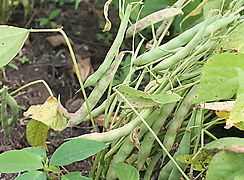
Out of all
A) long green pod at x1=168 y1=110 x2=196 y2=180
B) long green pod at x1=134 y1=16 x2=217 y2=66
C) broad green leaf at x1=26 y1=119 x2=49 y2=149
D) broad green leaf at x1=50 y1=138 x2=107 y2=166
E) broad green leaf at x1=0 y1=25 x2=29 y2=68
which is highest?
broad green leaf at x1=0 y1=25 x2=29 y2=68

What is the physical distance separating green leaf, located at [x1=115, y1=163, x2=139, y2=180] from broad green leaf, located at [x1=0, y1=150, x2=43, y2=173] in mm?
201

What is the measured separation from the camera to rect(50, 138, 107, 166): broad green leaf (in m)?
0.78

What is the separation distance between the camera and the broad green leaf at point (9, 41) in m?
0.91

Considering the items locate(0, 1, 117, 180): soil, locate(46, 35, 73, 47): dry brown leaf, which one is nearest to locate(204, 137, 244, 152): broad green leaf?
locate(0, 1, 117, 180): soil

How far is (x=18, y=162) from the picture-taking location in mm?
757

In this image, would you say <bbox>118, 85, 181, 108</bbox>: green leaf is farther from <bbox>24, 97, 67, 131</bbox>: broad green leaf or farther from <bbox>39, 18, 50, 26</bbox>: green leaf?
<bbox>39, 18, 50, 26</bbox>: green leaf

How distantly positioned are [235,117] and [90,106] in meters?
0.35

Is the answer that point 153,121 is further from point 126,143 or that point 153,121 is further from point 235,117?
point 235,117

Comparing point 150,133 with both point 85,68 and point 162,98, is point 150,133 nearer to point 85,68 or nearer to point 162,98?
point 162,98

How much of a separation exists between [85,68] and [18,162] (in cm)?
97

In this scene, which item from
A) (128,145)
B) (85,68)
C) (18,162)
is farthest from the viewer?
(85,68)

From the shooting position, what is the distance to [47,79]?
163 cm

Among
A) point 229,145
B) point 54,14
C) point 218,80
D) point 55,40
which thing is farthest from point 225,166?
point 54,14

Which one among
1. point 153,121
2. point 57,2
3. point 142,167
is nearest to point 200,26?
point 153,121
